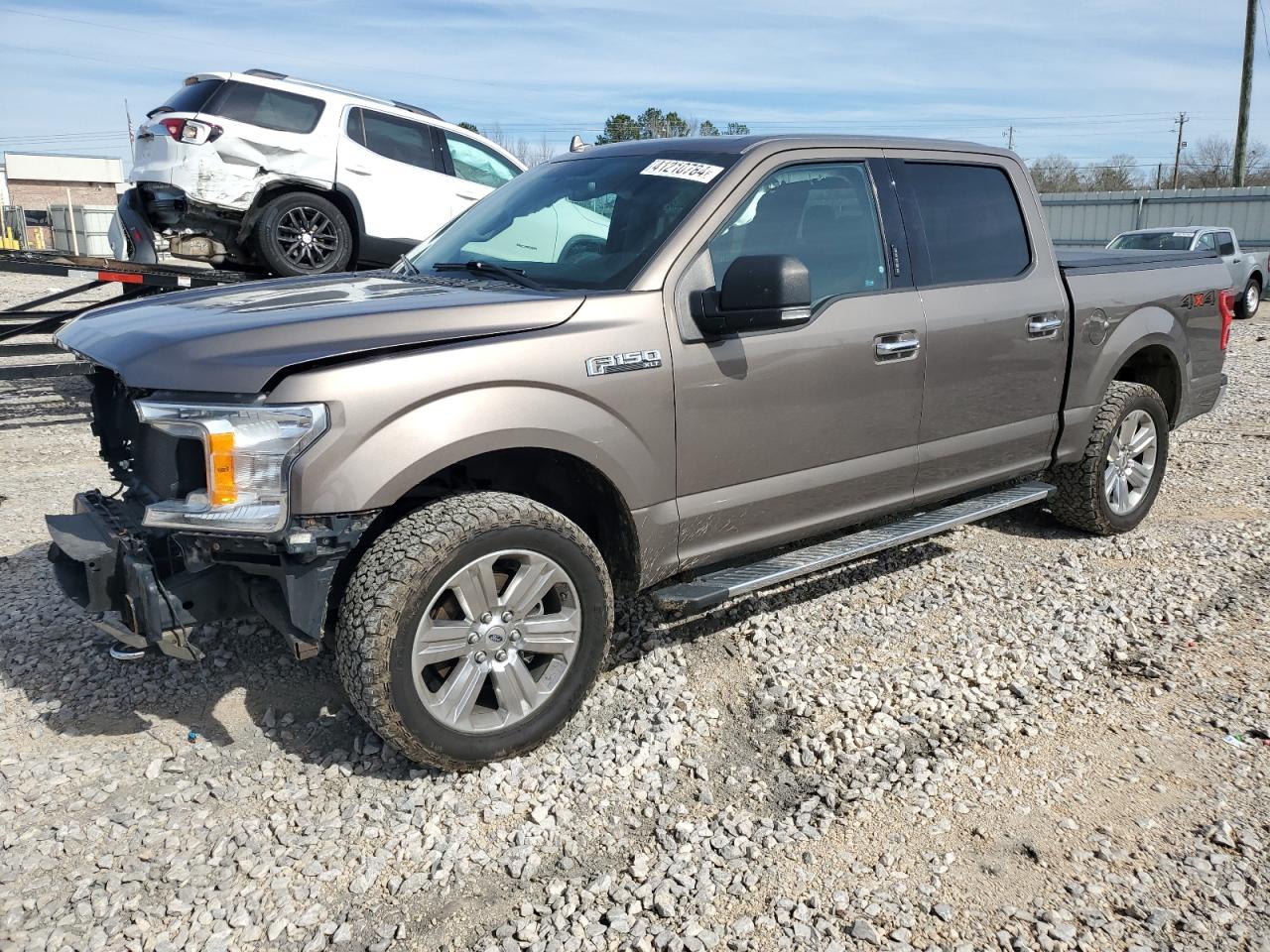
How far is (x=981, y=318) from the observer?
4434 mm

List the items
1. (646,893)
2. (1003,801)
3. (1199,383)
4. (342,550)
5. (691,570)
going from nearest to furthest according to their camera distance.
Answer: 1. (646,893)
2. (342,550)
3. (1003,801)
4. (691,570)
5. (1199,383)

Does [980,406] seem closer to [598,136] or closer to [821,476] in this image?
[821,476]

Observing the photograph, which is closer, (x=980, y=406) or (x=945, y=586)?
(x=980, y=406)

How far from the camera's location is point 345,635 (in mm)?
2949

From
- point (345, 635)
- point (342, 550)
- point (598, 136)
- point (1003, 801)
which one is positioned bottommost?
point (1003, 801)

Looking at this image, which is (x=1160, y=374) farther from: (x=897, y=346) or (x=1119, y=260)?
(x=897, y=346)

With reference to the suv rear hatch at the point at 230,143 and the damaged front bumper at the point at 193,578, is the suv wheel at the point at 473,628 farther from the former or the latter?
the suv rear hatch at the point at 230,143

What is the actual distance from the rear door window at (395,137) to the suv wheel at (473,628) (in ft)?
23.2

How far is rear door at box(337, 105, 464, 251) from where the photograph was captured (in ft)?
29.7

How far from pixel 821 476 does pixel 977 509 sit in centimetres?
108

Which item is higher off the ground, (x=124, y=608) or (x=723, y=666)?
(x=124, y=608)

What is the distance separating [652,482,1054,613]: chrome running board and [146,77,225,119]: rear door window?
6.81m

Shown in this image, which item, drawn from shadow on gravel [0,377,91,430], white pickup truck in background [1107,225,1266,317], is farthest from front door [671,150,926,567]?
white pickup truck in background [1107,225,1266,317]

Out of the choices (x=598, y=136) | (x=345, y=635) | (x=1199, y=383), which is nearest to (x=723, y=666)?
(x=345, y=635)
